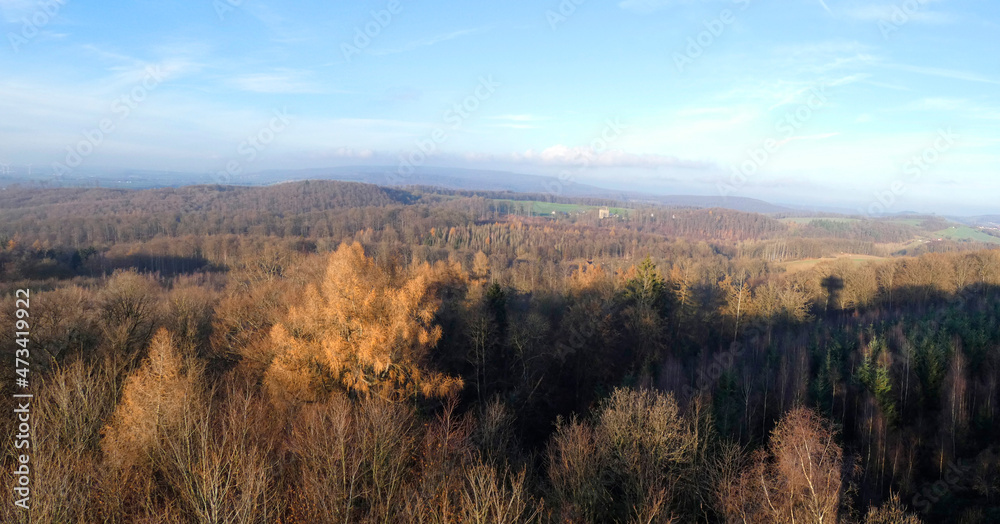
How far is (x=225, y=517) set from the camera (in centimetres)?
760

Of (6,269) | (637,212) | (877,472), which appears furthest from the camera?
(637,212)

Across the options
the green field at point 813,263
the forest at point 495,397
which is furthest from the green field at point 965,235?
the forest at point 495,397

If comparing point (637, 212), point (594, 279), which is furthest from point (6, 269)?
point (637, 212)

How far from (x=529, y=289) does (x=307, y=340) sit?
102ft

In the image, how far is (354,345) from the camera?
1567 cm

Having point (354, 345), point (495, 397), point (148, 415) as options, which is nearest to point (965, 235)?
point (495, 397)

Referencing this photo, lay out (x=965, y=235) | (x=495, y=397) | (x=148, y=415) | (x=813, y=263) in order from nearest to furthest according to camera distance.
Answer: (x=148, y=415)
(x=495, y=397)
(x=813, y=263)
(x=965, y=235)

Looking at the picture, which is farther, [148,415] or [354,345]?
[354,345]

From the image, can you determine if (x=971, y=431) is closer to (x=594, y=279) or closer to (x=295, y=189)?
(x=594, y=279)

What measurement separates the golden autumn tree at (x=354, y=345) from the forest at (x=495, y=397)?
8 centimetres

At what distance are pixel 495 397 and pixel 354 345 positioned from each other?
9.33m

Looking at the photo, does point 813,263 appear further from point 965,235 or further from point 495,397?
point 965,235

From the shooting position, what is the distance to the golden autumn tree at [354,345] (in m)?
15.4

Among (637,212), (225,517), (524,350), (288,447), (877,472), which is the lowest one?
(877,472)
